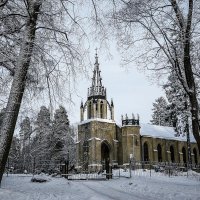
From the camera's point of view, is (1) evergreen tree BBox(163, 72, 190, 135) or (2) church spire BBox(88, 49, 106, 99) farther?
(2) church spire BBox(88, 49, 106, 99)

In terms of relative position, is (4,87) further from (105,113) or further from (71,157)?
Answer: (71,157)

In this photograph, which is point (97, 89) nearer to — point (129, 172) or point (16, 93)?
point (129, 172)

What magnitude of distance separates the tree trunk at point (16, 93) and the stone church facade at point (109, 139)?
3652cm

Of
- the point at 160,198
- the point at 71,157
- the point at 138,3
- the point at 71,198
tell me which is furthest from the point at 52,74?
the point at 71,157

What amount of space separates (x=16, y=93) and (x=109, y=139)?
132 feet

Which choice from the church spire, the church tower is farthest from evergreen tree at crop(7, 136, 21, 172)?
the church spire

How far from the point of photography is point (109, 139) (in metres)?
46.9

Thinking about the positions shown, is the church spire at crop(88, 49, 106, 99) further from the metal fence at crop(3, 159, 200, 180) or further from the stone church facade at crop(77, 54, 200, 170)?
the metal fence at crop(3, 159, 200, 180)

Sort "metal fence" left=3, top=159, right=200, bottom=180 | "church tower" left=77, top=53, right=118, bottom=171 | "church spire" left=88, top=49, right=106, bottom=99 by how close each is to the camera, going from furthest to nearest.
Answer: "church spire" left=88, top=49, right=106, bottom=99 → "church tower" left=77, top=53, right=118, bottom=171 → "metal fence" left=3, top=159, right=200, bottom=180

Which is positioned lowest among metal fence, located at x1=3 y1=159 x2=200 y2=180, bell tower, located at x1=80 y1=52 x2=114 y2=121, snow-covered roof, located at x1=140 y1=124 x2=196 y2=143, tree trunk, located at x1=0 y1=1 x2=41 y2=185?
metal fence, located at x1=3 y1=159 x2=200 y2=180

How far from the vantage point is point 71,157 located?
205 feet

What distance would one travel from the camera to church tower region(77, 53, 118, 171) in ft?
147

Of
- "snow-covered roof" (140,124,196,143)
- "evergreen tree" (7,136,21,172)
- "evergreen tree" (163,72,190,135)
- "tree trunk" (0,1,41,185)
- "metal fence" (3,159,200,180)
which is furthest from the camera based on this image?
"snow-covered roof" (140,124,196,143)

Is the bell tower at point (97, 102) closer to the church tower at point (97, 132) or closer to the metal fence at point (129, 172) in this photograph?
the church tower at point (97, 132)
